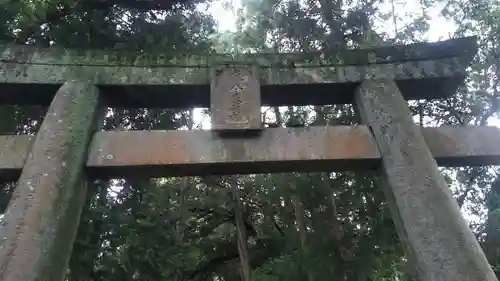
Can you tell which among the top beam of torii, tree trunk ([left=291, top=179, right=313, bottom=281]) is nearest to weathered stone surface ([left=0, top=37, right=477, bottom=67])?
the top beam of torii

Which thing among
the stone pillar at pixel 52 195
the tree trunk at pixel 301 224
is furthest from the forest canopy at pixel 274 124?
the stone pillar at pixel 52 195

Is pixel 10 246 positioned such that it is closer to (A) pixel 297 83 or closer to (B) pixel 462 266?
(A) pixel 297 83

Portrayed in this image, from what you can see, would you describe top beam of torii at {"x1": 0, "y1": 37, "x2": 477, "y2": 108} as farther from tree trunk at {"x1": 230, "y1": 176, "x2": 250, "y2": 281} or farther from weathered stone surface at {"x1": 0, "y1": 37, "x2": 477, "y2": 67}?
tree trunk at {"x1": 230, "y1": 176, "x2": 250, "y2": 281}

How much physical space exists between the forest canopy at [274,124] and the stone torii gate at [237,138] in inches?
22.4

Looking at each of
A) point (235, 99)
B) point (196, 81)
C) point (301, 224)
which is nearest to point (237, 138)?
point (235, 99)

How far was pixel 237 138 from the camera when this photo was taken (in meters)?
3.13

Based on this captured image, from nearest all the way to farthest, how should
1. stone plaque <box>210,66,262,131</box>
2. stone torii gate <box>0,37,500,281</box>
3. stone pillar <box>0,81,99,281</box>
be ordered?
stone pillar <box>0,81,99,281</box> < stone torii gate <box>0,37,500,281</box> < stone plaque <box>210,66,262,131</box>

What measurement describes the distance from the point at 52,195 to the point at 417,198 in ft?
7.30

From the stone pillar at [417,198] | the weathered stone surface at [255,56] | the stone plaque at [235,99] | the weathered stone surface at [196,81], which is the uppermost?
the weathered stone surface at [255,56]

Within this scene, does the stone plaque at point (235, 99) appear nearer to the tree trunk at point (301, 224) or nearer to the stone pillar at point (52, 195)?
the stone pillar at point (52, 195)

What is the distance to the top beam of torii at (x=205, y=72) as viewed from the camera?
3.34 meters

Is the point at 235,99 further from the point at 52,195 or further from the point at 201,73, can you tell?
the point at 52,195

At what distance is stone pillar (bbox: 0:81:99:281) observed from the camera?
95.6 inches

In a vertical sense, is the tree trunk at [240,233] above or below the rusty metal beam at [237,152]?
above
